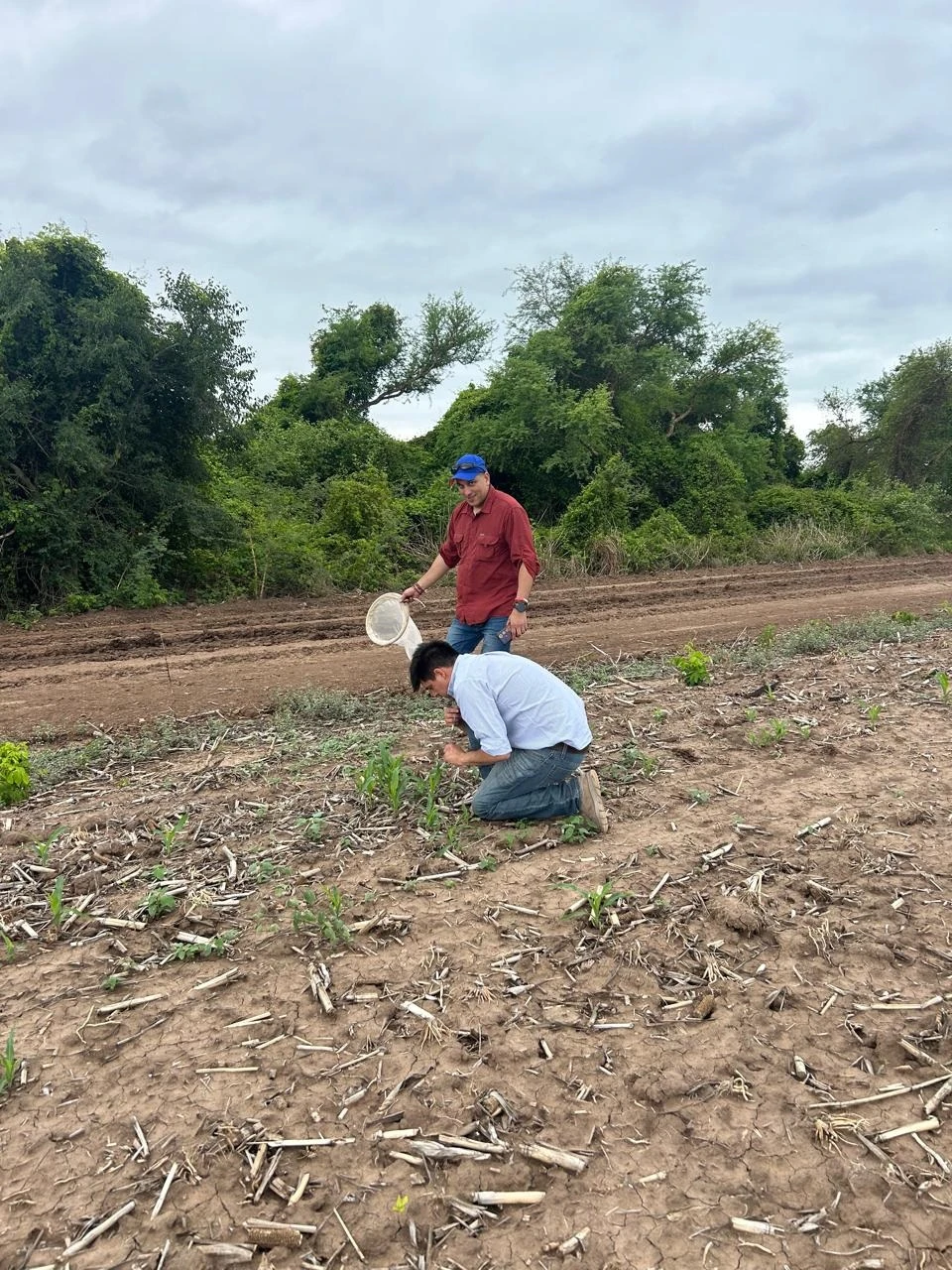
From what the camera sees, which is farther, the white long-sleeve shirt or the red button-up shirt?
the red button-up shirt

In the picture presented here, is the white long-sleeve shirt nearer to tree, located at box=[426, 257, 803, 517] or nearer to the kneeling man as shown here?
the kneeling man

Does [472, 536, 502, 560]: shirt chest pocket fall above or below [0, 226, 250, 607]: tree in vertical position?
below

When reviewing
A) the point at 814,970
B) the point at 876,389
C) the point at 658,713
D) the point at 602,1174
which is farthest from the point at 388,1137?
the point at 876,389

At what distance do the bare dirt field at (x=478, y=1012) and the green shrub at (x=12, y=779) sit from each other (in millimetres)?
251

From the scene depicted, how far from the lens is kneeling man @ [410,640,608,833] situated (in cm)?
413

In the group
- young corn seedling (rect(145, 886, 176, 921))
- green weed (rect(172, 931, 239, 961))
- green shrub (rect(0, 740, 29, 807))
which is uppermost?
green shrub (rect(0, 740, 29, 807))

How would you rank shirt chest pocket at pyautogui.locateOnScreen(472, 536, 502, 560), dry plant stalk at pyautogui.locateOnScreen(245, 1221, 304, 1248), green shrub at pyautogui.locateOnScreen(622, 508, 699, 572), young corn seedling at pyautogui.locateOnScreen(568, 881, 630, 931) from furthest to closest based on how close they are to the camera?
green shrub at pyautogui.locateOnScreen(622, 508, 699, 572), shirt chest pocket at pyautogui.locateOnScreen(472, 536, 502, 560), young corn seedling at pyautogui.locateOnScreen(568, 881, 630, 931), dry plant stalk at pyautogui.locateOnScreen(245, 1221, 304, 1248)

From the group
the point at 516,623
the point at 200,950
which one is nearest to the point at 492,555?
the point at 516,623

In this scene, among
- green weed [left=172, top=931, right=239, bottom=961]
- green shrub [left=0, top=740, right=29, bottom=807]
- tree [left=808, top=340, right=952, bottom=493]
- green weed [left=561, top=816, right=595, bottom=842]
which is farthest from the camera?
tree [left=808, top=340, right=952, bottom=493]

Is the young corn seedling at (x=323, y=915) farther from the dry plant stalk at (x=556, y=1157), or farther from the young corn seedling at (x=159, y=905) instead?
the dry plant stalk at (x=556, y=1157)

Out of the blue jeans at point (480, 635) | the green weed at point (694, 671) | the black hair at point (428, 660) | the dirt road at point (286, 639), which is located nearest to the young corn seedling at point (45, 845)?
the black hair at point (428, 660)

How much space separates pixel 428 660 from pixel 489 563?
5.12ft

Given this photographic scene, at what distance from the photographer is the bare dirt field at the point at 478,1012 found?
2.15m

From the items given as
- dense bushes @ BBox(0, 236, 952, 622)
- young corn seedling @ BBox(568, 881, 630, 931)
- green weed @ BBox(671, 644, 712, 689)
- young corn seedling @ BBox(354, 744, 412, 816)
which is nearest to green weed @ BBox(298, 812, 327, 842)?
young corn seedling @ BBox(354, 744, 412, 816)
